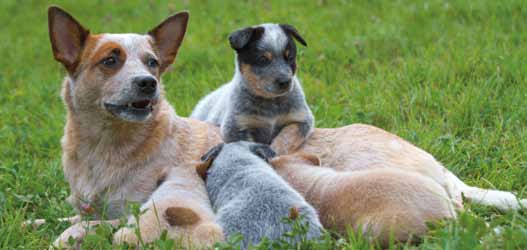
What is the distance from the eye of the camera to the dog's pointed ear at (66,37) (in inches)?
184

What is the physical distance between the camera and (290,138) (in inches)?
207

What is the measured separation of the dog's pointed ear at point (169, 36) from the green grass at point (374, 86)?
4.35ft

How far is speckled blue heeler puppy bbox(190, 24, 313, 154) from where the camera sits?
5.20 metres

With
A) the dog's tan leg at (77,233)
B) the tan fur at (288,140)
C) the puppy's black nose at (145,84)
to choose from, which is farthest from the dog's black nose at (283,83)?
the dog's tan leg at (77,233)

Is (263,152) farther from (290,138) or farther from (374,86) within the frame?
(374,86)

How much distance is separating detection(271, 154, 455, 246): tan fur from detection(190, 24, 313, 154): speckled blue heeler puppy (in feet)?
3.73

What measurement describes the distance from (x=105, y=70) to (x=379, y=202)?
2.06 metres

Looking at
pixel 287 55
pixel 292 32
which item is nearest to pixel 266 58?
pixel 287 55

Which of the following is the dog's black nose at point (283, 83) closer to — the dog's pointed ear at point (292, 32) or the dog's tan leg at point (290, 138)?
Result: the dog's tan leg at point (290, 138)

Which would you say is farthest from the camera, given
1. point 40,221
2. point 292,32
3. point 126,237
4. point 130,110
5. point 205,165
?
point 292,32

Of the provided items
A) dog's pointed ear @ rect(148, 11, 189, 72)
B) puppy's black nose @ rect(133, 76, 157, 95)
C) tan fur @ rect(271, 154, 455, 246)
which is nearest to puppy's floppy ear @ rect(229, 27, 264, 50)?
dog's pointed ear @ rect(148, 11, 189, 72)

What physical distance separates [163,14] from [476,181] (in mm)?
7061

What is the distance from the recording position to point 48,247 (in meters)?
4.32

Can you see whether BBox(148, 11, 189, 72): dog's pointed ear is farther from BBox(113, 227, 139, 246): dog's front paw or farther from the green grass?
BBox(113, 227, 139, 246): dog's front paw
